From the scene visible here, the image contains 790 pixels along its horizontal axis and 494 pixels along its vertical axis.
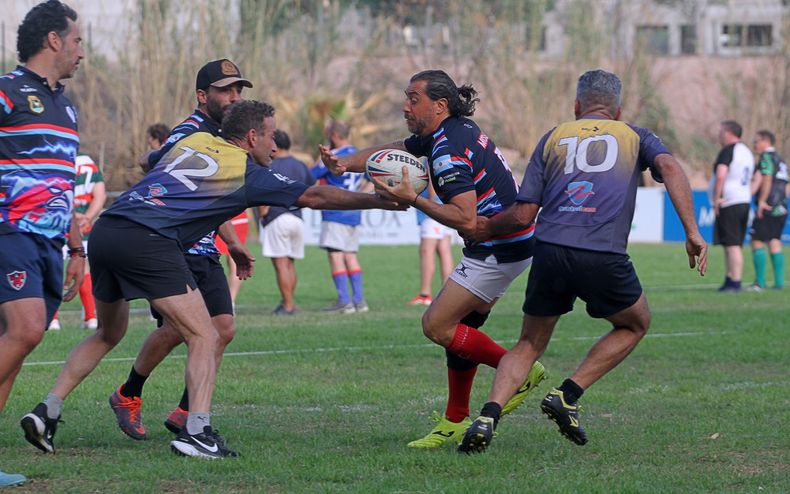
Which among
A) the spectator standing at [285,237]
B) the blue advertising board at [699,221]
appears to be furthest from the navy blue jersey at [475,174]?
the blue advertising board at [699,221]

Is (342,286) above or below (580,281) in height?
below

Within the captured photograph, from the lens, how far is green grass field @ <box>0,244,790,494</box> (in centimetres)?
570

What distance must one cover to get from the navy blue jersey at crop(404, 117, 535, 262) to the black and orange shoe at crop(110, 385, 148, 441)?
2095 mm

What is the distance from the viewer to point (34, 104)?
5.94 m

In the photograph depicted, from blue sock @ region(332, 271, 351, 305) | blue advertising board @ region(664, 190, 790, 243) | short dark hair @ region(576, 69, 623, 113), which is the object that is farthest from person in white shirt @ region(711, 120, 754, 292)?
blue advertising board @ region(664, 190, 790, 243)

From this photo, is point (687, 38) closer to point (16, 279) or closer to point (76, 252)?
point (76, 252)

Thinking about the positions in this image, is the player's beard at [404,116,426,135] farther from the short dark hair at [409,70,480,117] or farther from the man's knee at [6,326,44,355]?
the man's knee at [6,326,44,355]

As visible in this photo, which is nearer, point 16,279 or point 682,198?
point 16,279

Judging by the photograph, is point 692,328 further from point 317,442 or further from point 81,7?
point 81,7

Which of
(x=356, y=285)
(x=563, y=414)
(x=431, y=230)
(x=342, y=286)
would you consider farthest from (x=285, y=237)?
(x=563, y=414)

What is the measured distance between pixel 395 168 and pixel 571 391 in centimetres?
153

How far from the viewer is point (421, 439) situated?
6.66 metres

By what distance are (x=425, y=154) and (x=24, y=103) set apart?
7.33 ft

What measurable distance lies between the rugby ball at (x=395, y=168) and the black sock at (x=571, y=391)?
131 cm
